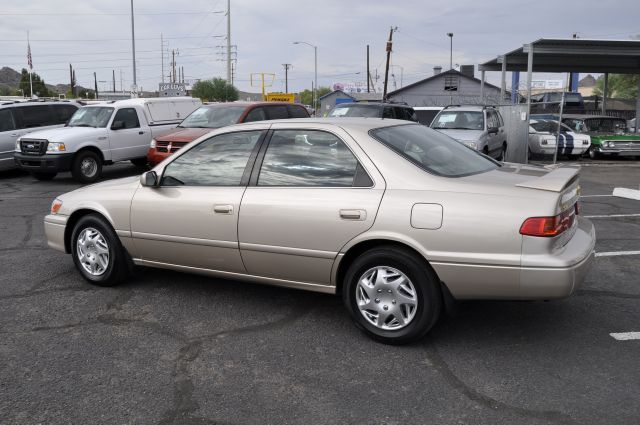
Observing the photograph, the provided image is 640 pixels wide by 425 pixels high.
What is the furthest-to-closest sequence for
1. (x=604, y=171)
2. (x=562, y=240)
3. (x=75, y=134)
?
(x=604, y=171), (x=75, y=134), (x=562, y=240)

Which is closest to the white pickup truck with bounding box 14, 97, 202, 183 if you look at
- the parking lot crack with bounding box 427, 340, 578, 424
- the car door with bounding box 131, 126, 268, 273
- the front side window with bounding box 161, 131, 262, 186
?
the car door with bounding box 131, 126, 268, 273

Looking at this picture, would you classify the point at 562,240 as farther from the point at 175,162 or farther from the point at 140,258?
the point at 140,258

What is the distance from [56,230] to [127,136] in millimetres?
8615

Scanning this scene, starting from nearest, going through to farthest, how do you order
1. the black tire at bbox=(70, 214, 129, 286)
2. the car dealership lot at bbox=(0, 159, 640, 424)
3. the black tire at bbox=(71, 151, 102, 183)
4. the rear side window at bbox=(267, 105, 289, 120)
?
the car dealership lot at bbox=(0, 159, 640, 424) → the black tire at bbox=(70, 214, 129, 286) → the rear side window at bbox=(267, 105, 289, 120) → the black tire at bbox=(71, 151, 102, 183)

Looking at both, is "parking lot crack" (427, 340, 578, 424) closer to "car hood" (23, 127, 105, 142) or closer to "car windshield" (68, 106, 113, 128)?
"car hood" (23, 127, 105, 142)

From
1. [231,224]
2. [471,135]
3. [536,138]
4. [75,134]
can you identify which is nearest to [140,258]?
[231,224]

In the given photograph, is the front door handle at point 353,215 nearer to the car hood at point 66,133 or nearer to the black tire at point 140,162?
the car hood at point 66,133

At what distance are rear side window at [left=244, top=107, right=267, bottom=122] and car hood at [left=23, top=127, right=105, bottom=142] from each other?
12.1 ft

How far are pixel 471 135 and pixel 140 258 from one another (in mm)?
9702

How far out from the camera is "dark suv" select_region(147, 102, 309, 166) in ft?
37.8

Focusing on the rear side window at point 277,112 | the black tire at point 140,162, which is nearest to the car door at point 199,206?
the rear side window at point 277,112

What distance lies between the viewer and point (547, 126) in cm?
1830

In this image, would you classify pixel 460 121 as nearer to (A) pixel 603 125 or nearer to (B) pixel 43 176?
(A) pixel 603 125

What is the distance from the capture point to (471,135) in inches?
516
